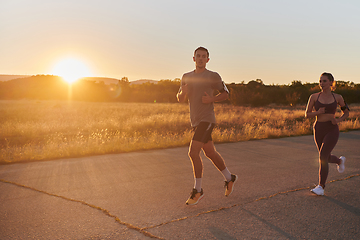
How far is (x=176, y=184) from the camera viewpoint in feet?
16.5

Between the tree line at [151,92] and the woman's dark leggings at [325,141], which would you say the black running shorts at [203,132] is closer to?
the woman's dark leggings at [325,141]

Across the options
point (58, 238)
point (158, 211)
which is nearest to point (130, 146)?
point (158, 211)

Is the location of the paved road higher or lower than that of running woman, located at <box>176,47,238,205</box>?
lower

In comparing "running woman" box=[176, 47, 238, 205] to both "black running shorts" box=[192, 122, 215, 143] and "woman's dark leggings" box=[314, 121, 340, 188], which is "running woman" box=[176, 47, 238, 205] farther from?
"woman's dark leggings" box=[314, 121, 340, 188]

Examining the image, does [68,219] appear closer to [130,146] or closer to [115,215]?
[115,215]

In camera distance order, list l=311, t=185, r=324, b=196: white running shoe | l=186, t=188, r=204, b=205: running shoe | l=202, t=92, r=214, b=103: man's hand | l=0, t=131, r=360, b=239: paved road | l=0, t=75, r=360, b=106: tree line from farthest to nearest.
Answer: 1. l=0, t=75, r=360, b=106: tree line
2. l=311, t=185, r=324, b=196: white running shoe
3. l=186, t=188, r=204, b=205: running shoe
4. l=202, t=92, r=214, b=103: man's hand
5. l=0, t=131, r=360, b=239: paved road

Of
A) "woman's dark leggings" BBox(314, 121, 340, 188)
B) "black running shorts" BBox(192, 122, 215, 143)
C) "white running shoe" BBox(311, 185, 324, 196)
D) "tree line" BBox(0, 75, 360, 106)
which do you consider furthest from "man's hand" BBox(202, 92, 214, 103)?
"tree line" BBox(0, 75, 360, 106)

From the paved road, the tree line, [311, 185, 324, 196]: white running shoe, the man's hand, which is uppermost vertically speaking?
the tree line

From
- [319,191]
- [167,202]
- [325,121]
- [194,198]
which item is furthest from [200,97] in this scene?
[319,191]

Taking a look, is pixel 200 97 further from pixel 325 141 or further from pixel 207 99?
pixel 325 141

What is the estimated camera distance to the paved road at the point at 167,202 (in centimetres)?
313

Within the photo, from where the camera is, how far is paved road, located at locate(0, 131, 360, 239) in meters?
3.13

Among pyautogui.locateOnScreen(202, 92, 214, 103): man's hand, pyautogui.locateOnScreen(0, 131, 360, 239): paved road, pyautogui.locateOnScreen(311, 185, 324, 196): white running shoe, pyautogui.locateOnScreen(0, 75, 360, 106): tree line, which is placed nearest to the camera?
pyautogui.locateOnScreen(0, 131, 360, 239): paved road

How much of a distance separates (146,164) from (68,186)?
2123 millimetres
